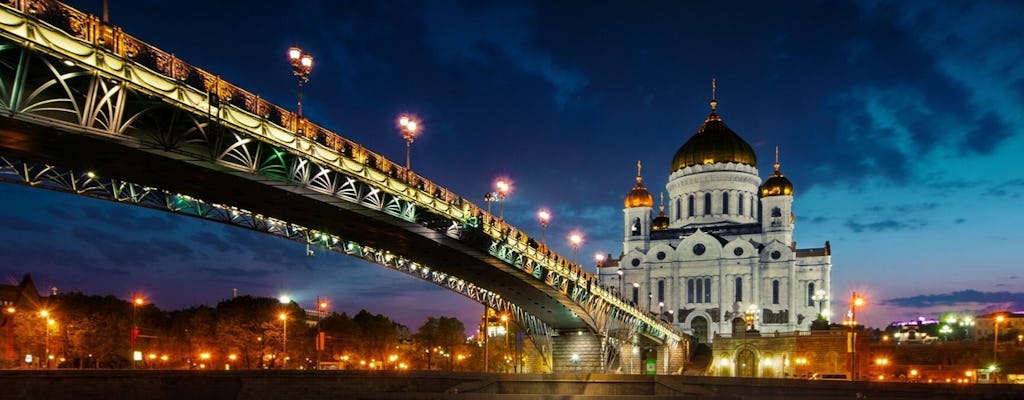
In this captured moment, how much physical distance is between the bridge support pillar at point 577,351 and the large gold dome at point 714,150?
184ft

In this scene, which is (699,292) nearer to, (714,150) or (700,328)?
(700,328)

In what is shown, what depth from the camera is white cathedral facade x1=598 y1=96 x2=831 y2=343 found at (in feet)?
384

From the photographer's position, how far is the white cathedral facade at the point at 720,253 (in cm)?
11706

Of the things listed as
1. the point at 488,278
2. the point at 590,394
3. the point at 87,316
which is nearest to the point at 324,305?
the point at 488,278

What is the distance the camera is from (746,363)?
10012 centimetres

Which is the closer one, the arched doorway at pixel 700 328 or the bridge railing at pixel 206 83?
the bridge railing at pixel 206 83

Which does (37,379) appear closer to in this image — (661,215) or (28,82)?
(28,82)

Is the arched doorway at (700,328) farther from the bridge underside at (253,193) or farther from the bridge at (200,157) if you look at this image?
the bridge at (200,157)

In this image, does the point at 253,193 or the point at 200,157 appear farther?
the point at 253,193

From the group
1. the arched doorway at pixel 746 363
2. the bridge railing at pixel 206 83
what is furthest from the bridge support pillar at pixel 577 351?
the bridge railing at pixel 206 83

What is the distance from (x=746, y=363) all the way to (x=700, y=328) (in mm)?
20118

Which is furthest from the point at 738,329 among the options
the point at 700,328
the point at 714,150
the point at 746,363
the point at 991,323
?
the point at 991,323

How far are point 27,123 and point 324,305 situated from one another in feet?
130

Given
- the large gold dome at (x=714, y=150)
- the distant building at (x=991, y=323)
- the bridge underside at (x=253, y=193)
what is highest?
the large gold dome at (x=714, y=150)
